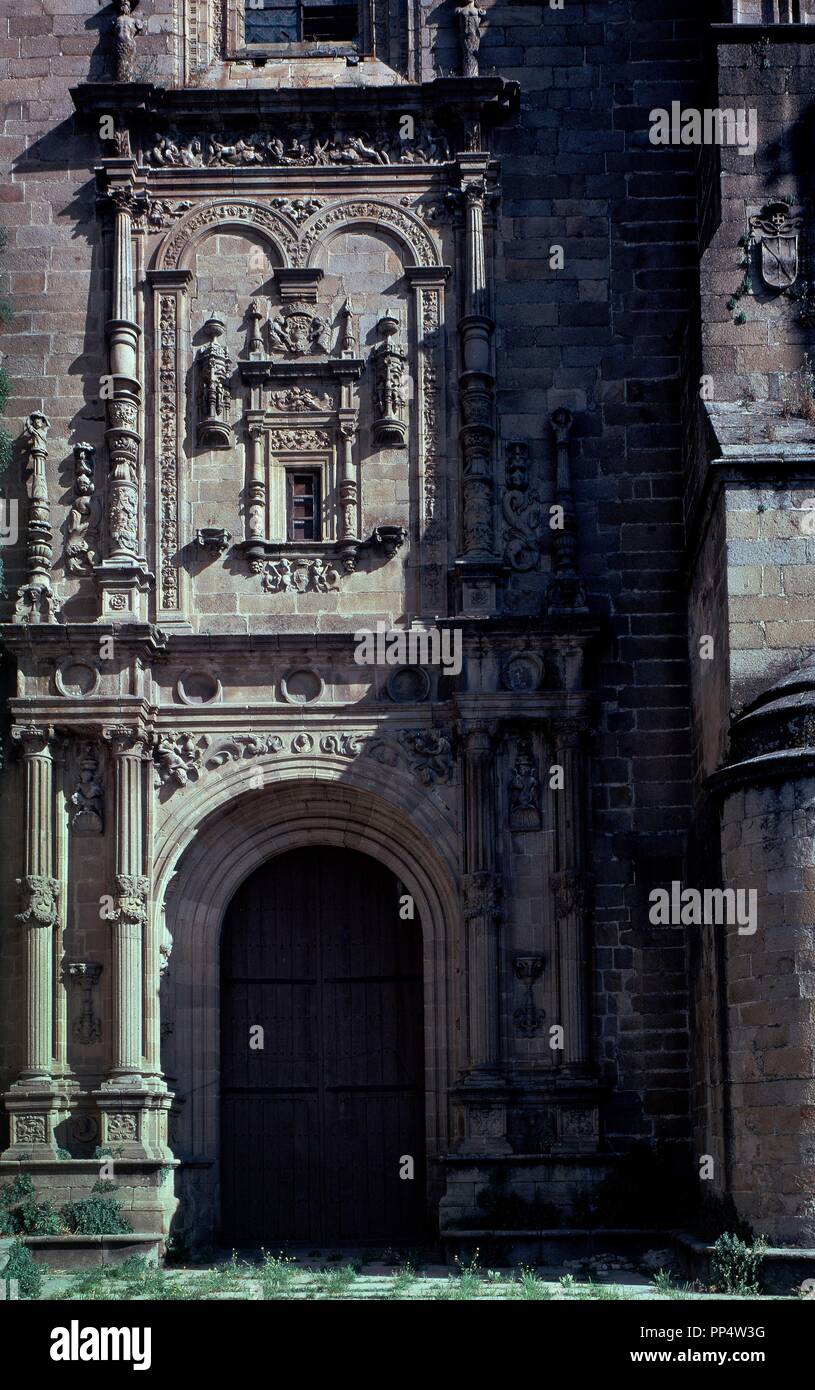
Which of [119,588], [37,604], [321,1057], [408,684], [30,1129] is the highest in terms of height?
[119,588]

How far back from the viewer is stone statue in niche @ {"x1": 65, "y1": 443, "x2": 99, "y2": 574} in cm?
1856

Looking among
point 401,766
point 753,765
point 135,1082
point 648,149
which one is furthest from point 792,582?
point 135,1082

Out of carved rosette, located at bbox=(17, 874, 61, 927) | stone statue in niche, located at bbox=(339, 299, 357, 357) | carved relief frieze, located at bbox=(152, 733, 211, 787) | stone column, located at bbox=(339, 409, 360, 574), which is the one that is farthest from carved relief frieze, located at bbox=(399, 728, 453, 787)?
stone statue in niche, located at bbox=(339, 299, 357, 357)

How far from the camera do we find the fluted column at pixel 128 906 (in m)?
17.5

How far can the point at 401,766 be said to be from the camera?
18203 millimetres

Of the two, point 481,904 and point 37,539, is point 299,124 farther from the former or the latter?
point 481,904

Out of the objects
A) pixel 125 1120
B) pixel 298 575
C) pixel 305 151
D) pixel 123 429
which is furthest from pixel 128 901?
pixel 305 151

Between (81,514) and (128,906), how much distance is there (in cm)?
346

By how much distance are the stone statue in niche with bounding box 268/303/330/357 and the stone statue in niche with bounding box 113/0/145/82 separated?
2.53m

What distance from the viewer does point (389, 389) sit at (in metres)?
18.7

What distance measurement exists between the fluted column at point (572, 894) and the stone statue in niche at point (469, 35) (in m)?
5.95

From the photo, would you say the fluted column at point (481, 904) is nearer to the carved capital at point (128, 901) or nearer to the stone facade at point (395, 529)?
the stone facade at point (395, 529)

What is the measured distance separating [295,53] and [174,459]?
4028mm

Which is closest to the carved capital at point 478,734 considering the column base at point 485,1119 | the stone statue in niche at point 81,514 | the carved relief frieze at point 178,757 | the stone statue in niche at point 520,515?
the stone statue in niche at point 520,515
